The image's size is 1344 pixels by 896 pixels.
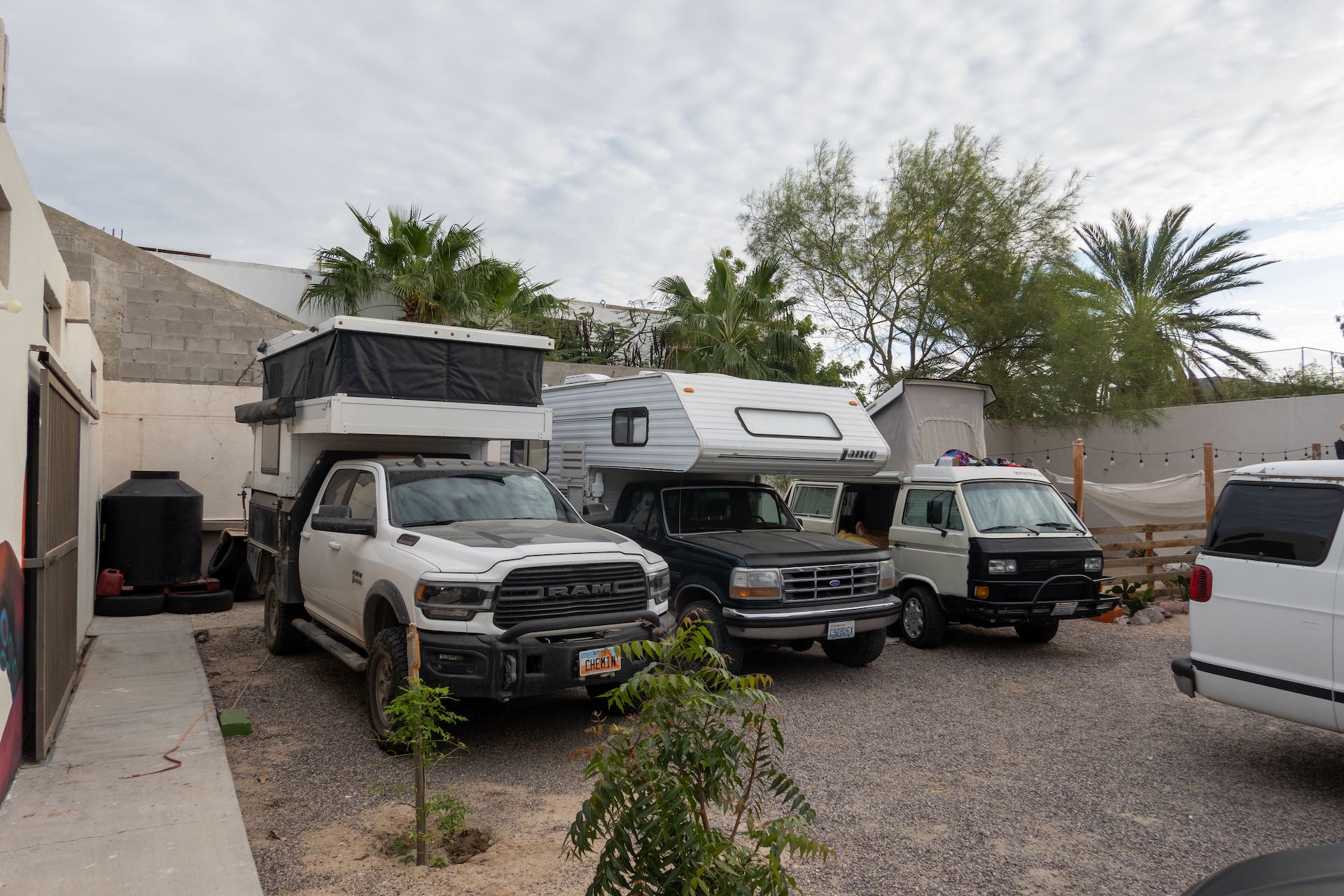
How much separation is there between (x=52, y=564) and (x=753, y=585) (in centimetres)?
506

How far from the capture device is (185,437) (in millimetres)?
13008

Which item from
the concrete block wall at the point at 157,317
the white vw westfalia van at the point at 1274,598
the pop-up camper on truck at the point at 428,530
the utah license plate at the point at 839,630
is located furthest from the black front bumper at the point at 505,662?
the concrete block wall at the point at 157,317

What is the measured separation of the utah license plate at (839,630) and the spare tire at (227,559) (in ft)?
26.2

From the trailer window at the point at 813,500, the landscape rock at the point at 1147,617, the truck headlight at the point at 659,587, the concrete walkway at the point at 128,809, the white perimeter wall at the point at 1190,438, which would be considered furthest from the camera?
the white perimeter wall at the point at 1190,438

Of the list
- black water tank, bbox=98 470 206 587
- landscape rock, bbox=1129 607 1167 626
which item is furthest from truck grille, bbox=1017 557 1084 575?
black water tank, bbox=98 470 206 587

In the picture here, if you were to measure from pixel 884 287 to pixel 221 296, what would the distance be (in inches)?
574

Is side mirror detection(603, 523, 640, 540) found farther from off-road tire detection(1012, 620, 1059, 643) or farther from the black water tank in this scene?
the black water tank

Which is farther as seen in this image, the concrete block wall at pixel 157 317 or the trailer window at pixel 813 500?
the concrete block wall at pixel 157 317

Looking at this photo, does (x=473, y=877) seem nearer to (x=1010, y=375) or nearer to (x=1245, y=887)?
(x=1245, y=887)

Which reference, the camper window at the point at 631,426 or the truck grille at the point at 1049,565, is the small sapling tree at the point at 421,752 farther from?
the truck grille at the point at 1049,565

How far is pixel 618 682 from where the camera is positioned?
666 centimetres

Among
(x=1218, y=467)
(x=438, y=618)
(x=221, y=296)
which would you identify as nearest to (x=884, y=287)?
(x=1218, y=467)

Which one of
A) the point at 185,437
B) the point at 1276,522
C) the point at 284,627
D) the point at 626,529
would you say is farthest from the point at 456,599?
the point at 185,437

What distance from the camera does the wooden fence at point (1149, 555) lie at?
40.9 feet
